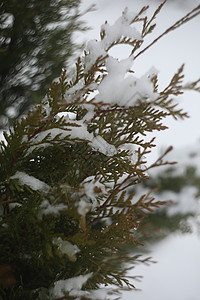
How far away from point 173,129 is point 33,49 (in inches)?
254

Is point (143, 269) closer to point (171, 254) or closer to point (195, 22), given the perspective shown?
point (171, 254)

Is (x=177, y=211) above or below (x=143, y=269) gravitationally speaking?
above

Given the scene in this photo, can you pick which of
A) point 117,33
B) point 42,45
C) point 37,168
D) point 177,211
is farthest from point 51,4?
point 177,211

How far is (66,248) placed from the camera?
71cm

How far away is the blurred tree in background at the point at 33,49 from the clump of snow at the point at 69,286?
1922 mm

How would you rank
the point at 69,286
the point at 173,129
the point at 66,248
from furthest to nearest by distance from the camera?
the point at 173,129 < the point at 69,286 < the point at 66,248

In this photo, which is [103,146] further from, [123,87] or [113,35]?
[113,35]

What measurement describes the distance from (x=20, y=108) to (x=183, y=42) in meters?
11.5

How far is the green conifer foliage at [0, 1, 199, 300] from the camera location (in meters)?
0.78

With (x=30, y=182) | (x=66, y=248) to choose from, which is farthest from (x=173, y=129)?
(x=66, y=248)

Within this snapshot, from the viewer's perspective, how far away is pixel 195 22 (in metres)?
12.0

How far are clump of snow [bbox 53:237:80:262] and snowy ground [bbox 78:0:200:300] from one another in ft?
→ 2.02

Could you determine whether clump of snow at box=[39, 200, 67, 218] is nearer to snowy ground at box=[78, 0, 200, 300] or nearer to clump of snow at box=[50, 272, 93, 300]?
clump of snow at box=[50, 272, 93, 300]

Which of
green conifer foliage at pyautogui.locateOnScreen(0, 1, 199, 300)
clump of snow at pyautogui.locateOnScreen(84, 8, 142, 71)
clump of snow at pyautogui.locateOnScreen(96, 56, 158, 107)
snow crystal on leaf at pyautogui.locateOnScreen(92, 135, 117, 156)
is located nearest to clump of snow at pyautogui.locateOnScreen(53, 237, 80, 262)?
green conifer foliage at pyautogui.locateOnScreen(0, 1, 199, 300)
